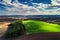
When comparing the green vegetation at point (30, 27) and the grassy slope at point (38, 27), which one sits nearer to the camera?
the green vegetation at point (30, 27)

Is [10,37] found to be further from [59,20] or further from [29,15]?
[59,20]

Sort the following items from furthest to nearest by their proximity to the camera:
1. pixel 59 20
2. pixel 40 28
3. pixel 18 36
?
1. pixel 59 20
2. pixel 40 28
3. pixel 18 36

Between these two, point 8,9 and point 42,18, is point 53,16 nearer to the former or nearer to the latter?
point 42,18

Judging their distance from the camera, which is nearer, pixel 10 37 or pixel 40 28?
pixel 10 37

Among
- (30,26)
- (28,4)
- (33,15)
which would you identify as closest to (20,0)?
(28,4)

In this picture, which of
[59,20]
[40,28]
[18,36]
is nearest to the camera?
[18,36]

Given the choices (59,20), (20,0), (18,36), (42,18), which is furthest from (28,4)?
(18,36)

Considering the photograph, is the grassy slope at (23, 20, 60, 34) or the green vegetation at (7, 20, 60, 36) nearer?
the green vegetation at (7, 20, 60, 36)

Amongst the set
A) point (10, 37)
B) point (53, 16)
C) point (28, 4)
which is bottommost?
point (10, 37)

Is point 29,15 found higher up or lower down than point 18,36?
higher up
